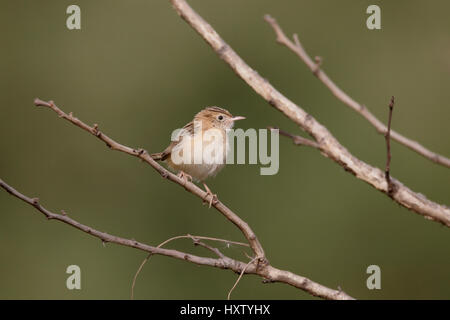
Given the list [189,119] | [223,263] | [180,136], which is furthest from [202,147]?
[189,119]

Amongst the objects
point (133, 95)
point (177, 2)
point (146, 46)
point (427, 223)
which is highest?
point (146, 46)

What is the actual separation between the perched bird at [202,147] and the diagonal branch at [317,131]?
2.17 metres

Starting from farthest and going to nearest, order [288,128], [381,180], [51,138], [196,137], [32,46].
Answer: [32,46]
[51,138]
[288,128]
[196,137]
[381,180]

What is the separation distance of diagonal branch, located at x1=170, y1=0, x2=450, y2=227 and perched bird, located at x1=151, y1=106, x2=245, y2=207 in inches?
85.3

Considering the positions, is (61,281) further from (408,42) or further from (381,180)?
(381,180)

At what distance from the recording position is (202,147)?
4.35 meters

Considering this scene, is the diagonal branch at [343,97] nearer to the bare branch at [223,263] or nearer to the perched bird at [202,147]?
the bare branch at [223,263]

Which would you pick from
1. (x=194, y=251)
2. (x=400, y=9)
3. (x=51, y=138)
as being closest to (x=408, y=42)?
(x=400, y=9)

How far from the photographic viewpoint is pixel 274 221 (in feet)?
32.6

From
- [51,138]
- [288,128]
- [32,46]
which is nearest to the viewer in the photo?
[288,128]

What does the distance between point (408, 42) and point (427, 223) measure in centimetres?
306

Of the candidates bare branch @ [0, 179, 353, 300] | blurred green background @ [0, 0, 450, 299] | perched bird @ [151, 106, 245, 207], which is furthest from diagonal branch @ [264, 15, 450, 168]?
blurred green background @ [0, 0, 450, 299]

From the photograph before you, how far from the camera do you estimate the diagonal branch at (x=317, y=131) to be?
1.99 m

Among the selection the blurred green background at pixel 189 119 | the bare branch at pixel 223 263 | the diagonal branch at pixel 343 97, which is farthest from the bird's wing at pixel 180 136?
the blurred green background at pixel 189 119
